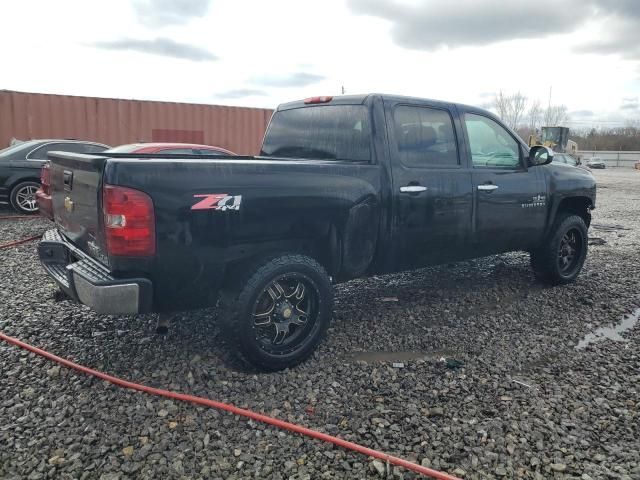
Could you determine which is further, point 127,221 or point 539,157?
point 539,157

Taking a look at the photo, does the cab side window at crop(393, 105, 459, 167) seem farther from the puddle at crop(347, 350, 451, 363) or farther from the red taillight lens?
the red taillight lens

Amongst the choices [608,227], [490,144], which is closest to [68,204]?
[490,144]

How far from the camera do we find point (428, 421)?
109 inches

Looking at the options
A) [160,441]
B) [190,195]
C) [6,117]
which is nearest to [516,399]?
[160,441]

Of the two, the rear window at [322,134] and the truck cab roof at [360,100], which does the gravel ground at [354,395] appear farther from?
the truck cab roof at [360,100]

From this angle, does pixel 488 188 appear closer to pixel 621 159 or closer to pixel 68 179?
pixel 68 179

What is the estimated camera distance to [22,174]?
8.89 meters

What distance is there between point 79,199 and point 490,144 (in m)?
3.44

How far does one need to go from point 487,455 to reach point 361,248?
1.62m

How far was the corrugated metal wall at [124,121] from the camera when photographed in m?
12.7

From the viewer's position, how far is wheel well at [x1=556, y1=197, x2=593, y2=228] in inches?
209

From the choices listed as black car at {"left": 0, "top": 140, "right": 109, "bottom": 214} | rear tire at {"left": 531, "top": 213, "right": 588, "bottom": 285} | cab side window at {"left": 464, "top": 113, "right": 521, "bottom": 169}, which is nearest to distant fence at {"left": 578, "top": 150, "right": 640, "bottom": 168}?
rear tire at {"left": 531, "top": 213, "right": 588, "bottom": 285}

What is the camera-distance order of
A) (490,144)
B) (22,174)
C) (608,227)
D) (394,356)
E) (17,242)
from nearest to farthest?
(394,356) < (490,144) < (17,242) < (22,174) < (608,227)

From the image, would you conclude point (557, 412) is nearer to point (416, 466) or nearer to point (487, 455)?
point (487, 455)
